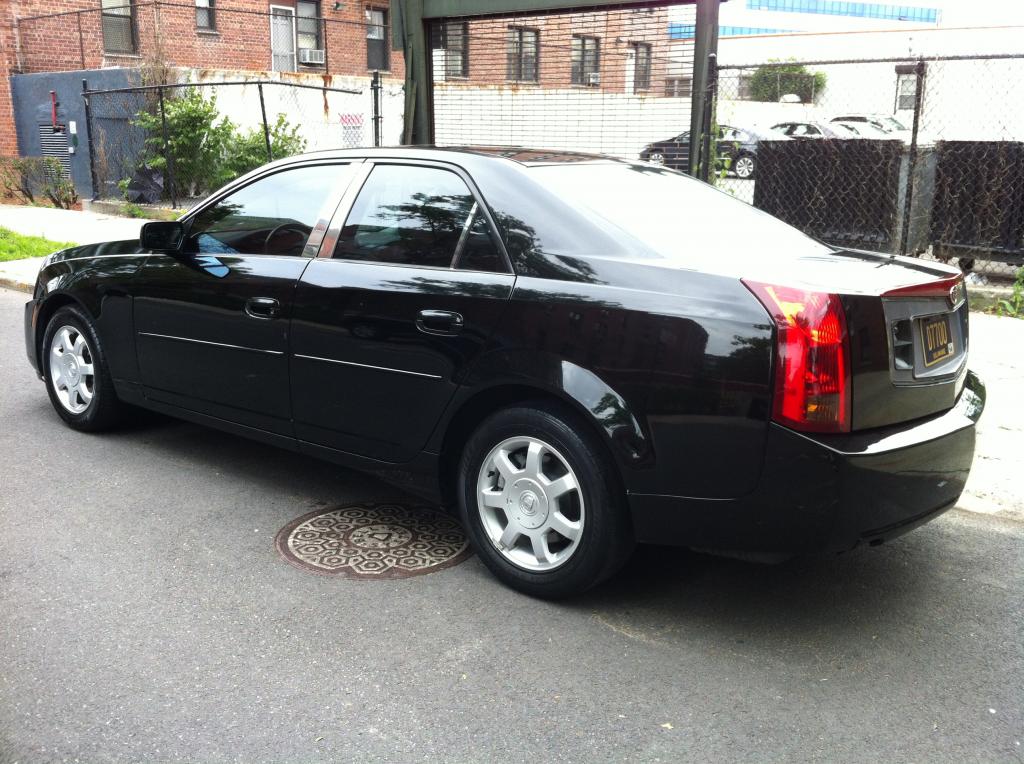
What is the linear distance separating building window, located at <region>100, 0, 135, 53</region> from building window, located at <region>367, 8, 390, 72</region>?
7187 mm

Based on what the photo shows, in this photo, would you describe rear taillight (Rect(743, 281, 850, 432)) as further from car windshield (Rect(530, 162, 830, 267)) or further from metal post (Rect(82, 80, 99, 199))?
metal post (Rect(82, 80, 99, 199))

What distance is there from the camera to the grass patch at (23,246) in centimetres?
1272

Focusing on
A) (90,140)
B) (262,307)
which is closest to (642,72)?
(262,307)

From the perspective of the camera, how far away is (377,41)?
30188 millimetres

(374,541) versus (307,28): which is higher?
(307,28)

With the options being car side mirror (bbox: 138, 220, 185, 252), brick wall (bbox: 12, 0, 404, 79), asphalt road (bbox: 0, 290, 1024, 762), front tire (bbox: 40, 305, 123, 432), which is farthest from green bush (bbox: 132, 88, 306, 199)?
asphalt road (bbox: 0, 290, 1024, 762)

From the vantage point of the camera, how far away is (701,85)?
811 cm

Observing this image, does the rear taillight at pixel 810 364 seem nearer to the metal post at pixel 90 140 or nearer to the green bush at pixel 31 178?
the metal post at pixel 90 140

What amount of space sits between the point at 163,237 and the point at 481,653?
2.82 metres

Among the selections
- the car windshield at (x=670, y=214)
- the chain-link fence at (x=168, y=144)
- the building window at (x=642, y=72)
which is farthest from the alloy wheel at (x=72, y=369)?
the chain-link fence at (x=168, y=144)

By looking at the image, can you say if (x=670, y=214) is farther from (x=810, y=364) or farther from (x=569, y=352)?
(x=810, y=364)

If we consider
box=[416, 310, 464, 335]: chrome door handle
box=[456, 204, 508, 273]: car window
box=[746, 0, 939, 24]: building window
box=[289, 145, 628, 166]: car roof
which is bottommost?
box=[416, 310, 464, 335]: chrome door handle

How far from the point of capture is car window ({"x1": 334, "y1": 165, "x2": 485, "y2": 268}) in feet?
13.3

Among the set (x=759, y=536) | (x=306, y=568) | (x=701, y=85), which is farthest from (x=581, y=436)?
(x=701, y=85)
